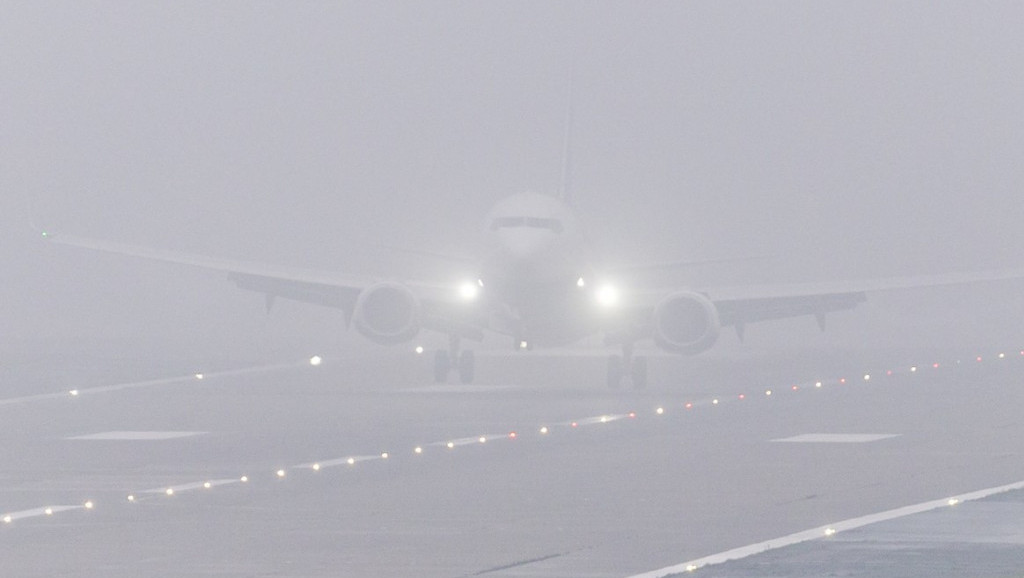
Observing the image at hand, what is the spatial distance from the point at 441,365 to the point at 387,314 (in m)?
3.64

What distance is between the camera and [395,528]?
19422 mm

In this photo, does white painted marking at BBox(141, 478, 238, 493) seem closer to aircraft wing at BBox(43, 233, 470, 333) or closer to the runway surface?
the runway surface

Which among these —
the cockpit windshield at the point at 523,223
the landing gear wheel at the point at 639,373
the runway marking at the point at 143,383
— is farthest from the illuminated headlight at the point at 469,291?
the runway marking at the point at 143,383

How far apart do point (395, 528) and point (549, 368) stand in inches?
1313

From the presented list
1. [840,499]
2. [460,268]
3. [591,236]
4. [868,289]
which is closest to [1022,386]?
[868,289]

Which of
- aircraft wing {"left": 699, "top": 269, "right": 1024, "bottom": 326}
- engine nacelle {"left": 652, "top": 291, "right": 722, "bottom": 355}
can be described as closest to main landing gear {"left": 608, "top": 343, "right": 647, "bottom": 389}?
engine nacelle {"left": 652, "top": 291, "right": 722, "bottom": 355}

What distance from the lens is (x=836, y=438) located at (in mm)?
30156

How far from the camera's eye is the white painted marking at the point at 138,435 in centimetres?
3116

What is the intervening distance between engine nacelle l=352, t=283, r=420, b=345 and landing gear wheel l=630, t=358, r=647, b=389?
4.55m

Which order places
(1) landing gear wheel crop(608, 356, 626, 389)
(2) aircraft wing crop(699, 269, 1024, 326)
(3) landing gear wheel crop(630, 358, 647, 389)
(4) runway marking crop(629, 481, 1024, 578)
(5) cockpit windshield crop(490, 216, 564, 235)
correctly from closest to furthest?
(4) runway marking crop(629, 481, 1024, 578) < (5) cockpit windshield crop(490, 216, 564, 235) < (3) landing gear wheel crop(630, 358, 647, 389) < (1) landing gear wheel crop(608, 356, 626, 389) < (2) aircraft wing crop(699, 269, 1024, 326)

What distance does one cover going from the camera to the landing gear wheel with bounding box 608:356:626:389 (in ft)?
145

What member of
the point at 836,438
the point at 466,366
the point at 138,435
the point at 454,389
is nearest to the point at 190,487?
the point at 138,435

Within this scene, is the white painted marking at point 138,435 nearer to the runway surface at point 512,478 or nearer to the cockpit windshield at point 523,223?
the runway surface at point 512,478

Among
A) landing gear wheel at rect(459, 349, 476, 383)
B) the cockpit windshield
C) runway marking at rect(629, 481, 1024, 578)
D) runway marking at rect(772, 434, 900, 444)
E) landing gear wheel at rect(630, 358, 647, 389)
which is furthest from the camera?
landing gear wheel at rect(459, 349, 476, 383)
